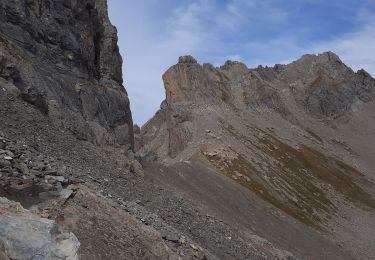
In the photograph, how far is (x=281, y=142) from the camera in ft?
361

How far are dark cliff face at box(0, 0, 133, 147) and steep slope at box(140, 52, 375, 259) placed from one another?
30.5 feet

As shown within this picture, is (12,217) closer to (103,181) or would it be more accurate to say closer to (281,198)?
(103,181)

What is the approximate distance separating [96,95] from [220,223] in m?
20.3

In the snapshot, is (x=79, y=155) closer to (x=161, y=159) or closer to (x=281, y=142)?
(x=161, y=159)

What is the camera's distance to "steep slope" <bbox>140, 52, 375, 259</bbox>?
2874 inches

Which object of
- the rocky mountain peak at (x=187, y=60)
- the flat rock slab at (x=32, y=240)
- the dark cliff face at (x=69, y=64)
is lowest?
the flat rock slab at (x=32, y=240)

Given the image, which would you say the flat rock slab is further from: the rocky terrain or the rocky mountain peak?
the rocky mountain peak

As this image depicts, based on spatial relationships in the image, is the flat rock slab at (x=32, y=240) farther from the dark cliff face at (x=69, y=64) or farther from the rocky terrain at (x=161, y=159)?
the dark cliff face at (x=69, y=64)

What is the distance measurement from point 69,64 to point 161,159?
160 feet

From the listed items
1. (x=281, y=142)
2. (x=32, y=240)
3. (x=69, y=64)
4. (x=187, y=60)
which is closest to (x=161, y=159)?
(x=281, y=142)

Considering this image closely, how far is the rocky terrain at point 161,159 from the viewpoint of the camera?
20531mm

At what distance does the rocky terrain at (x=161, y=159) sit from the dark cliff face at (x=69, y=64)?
16cm

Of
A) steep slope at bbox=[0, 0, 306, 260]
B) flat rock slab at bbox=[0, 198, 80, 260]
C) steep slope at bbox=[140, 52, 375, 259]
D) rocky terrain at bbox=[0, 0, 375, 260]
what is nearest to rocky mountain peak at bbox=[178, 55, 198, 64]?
steep slope at bbox=[140, 52, 375, 259]

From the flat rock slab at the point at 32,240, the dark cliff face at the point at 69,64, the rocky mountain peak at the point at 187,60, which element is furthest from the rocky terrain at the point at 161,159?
the rocky mountain peak at the point at 187,60
